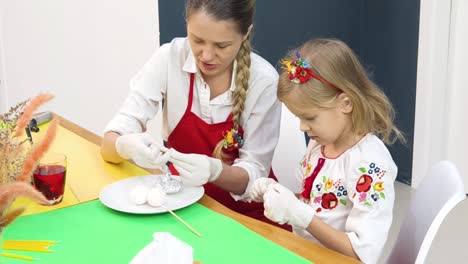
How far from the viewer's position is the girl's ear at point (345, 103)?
1296 millimetres

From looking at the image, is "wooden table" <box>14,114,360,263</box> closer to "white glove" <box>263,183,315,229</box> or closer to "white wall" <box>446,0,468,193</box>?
"white glove" <box>263,183,315,229</box>

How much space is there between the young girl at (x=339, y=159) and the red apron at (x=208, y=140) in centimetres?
25

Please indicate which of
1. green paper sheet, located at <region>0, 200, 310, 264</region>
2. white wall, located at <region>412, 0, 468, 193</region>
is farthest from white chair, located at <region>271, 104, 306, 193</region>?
white wall, located at <region>412, 0, 468, 193</region>

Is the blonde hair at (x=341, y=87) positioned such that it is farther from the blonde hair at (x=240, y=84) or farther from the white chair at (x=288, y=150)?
the white chair at (x=288, y=150)

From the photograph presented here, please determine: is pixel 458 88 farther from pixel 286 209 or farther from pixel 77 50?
pixel 286 209

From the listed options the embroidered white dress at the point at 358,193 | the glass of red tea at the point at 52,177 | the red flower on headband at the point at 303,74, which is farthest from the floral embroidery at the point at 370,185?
the glass of red tea at the point at 52,177

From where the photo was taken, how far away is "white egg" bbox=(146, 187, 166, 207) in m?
1.21

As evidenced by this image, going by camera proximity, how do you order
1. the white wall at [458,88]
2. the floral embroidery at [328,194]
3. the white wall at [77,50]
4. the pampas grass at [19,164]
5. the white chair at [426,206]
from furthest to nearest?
the white wall at [458,88] → the white wall at [77,50] → the floral embroidery at [328,194] → the white chair at [426,206] → the pampas grass at [19,164]

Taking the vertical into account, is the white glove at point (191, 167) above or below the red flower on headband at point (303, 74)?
below

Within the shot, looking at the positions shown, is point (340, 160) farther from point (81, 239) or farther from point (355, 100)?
point (81, 239)

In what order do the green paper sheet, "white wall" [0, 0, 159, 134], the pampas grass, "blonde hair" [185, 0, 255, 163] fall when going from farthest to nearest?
"white wall" [0, 0, 159, 134], "blonde hair" [185, 0, 255, 163], the green paper sheet, the pampas grass

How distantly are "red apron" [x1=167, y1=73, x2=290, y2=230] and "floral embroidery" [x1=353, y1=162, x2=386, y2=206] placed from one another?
0.42 metres

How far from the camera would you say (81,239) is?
1106 mm

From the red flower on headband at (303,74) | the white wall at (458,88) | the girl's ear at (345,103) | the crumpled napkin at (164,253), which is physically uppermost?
the red flower on headband at (303,74)
